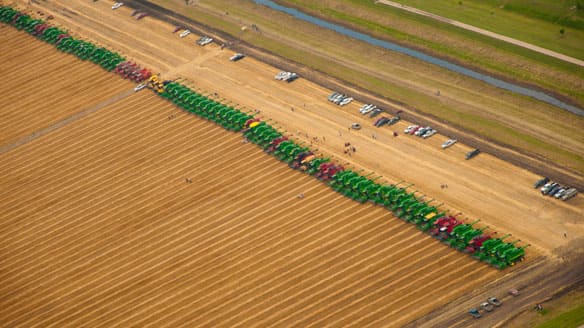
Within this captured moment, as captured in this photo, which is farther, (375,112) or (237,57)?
(237,57)

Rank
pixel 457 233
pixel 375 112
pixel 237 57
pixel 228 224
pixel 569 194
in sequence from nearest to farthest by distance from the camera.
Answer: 1. pixel 457 233
2. pixel 569 194
3. pixel 228 224
4. pixel 375 112
5. pixel 237 57

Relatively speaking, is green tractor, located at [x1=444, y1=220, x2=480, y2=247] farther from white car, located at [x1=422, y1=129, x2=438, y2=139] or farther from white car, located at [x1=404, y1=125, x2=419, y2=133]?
white car, located at [x1=404, y1=125, x2=419, y2=133]

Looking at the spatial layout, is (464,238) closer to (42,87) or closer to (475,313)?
(475,313)

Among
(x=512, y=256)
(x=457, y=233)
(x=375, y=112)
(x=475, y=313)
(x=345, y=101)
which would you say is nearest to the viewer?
(x=475, y=313)

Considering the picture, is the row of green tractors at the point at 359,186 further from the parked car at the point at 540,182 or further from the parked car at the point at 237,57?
the parked car at the point at 237,57

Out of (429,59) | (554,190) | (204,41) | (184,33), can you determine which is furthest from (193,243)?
(184,33)

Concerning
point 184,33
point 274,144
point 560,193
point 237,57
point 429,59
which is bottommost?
point 184,33

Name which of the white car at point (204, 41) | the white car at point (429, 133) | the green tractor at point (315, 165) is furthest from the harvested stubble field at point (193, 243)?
the white car at point (204, 41)
